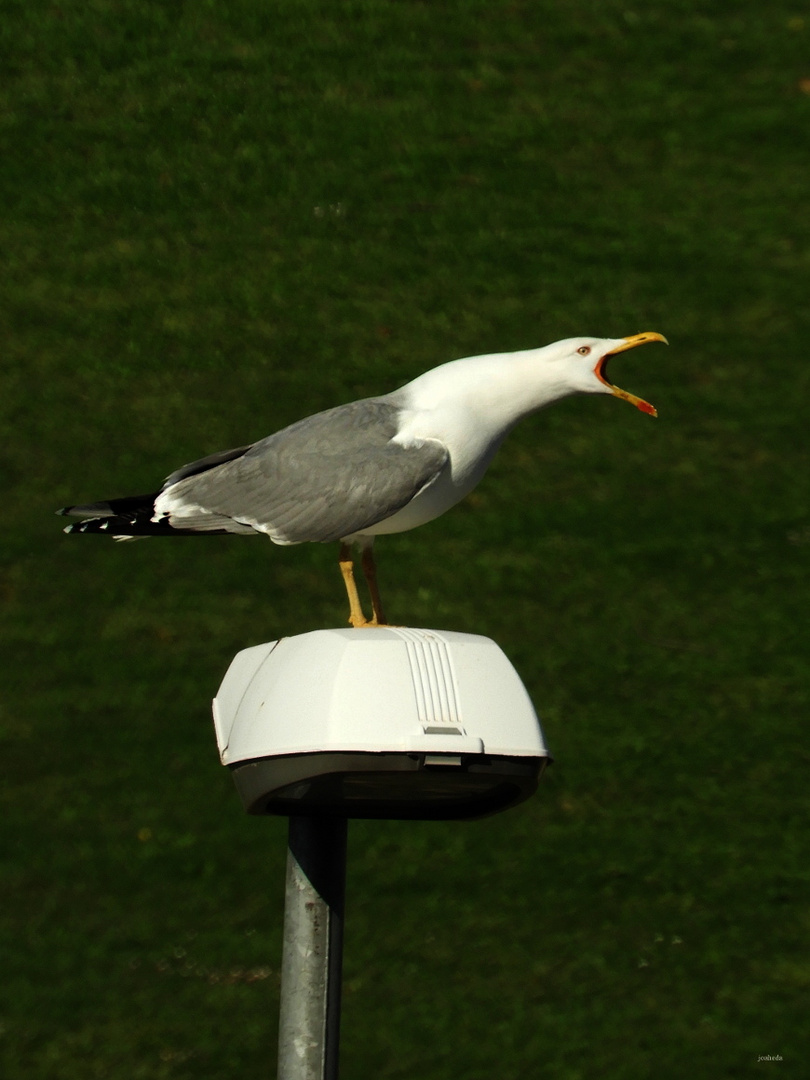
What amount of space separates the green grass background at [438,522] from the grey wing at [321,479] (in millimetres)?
Answer: 2220

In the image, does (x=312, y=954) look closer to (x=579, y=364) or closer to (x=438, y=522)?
(x=579, y=364)

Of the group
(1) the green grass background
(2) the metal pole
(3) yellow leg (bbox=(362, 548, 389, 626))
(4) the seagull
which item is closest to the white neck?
(4) the seagull

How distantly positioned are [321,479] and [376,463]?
18cm

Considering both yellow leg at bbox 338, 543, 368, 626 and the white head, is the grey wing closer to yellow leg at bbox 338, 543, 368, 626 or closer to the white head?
yellow leg at bbox 338, 543, 368, 626

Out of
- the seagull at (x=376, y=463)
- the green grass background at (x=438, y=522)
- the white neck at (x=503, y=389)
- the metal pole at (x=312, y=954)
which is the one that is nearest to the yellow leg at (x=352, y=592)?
the seagull at (x=376, y=463)

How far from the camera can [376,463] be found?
3.45 metres

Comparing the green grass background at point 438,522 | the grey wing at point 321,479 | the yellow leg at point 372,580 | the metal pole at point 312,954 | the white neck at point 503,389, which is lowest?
the green grass background at point 438,522

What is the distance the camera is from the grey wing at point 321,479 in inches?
135

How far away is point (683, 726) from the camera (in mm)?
6094

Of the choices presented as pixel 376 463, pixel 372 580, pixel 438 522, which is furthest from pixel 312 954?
pixel 438 522

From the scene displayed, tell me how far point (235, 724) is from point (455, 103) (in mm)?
5628

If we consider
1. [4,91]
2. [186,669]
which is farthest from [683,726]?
[4,91]

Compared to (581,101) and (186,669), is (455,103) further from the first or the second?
(186,669)

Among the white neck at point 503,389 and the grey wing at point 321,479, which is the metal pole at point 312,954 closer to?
the grey wing at point 321,479
